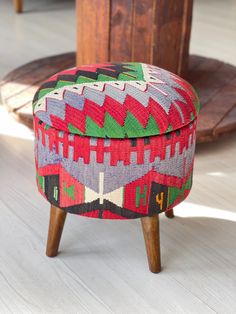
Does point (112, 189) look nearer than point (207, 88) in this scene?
Yes

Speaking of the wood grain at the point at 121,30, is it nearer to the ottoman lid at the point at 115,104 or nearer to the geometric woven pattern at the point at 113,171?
the ottoman lid at the point at 115,104

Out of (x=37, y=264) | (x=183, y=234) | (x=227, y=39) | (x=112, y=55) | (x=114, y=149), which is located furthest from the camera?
(x=227, y=39)

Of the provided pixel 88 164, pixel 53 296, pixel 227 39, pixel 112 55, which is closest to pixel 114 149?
pixel 88 164

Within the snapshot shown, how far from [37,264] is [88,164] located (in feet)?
1.07

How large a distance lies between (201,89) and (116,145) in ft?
3.82

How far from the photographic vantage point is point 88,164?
4.49ft

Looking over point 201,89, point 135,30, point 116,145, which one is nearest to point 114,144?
point 116,145

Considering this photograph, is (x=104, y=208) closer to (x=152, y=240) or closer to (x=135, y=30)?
(x=152, y=240)

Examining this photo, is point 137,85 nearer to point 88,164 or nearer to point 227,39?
point 88,164

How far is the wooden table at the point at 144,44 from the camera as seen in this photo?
2.21 meters

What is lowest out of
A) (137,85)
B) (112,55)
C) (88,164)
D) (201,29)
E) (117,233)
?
(201,29)

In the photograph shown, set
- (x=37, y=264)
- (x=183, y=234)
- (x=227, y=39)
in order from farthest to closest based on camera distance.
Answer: (x=227, y=39), (x=183, y=234), (x=37, y=264)

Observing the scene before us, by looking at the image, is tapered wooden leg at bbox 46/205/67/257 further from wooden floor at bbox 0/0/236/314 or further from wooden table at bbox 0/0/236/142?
wooden table at bbox 0/0/236/142

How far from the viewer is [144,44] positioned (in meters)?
2.27
